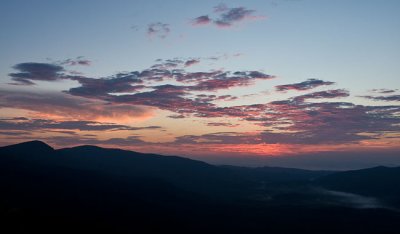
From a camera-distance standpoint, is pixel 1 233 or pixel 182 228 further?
pixel 182 228

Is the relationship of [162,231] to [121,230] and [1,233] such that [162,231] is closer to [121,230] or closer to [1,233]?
[121,230]

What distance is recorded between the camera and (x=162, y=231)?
7382 inches

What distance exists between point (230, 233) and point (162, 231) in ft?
125

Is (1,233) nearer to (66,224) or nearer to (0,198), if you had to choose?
(66,224)

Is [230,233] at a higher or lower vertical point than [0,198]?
lower

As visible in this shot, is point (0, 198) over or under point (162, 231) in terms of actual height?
over

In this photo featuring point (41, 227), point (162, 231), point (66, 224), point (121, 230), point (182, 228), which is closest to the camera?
point (41, 227)

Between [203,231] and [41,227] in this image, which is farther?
[203,231]

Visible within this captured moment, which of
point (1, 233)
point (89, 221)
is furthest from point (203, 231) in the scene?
point (1, 233)

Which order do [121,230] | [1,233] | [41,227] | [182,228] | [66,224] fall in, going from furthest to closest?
[182,228] < [121,230] < [66,224] < [41,227] < [1,233]

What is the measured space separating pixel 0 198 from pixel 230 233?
401 ft

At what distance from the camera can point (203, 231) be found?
652 feet

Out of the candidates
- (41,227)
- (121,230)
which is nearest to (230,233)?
(121,230)

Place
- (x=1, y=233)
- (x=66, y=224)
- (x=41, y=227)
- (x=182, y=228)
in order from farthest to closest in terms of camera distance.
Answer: (x=182, y=228) < (x=66, y=224) < (x=41, y=227) < (x=1, y=233)
